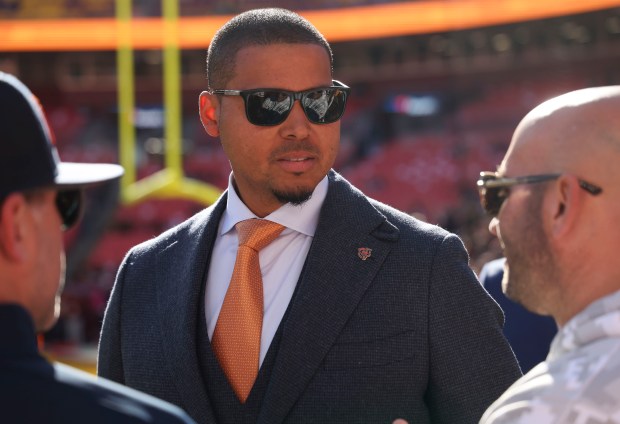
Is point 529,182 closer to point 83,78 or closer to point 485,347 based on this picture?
point 485,347

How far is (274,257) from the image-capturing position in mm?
2488

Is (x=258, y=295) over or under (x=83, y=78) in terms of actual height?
over

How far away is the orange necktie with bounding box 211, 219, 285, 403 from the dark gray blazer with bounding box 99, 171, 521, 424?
0.22 ft

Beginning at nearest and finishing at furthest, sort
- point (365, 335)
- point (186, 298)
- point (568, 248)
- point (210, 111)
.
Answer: point (568, 248) → point (365, 335) → point (186, 298) → point (210, 111)

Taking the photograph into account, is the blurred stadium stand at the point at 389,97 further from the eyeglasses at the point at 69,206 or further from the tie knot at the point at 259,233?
the eyeglasses at the point at 69,206

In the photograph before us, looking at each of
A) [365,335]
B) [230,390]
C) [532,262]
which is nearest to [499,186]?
[532,262]

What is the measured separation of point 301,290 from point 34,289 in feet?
3.45

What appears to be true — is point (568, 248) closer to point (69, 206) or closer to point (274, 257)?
point (69, 206)

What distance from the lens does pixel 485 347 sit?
7.72 ft

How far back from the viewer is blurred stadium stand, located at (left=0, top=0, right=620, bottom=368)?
20453 mm

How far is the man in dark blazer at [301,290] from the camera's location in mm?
2307

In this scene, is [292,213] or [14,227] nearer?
[14,227]

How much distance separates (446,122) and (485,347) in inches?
786

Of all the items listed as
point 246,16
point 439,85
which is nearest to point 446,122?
point 439,85
